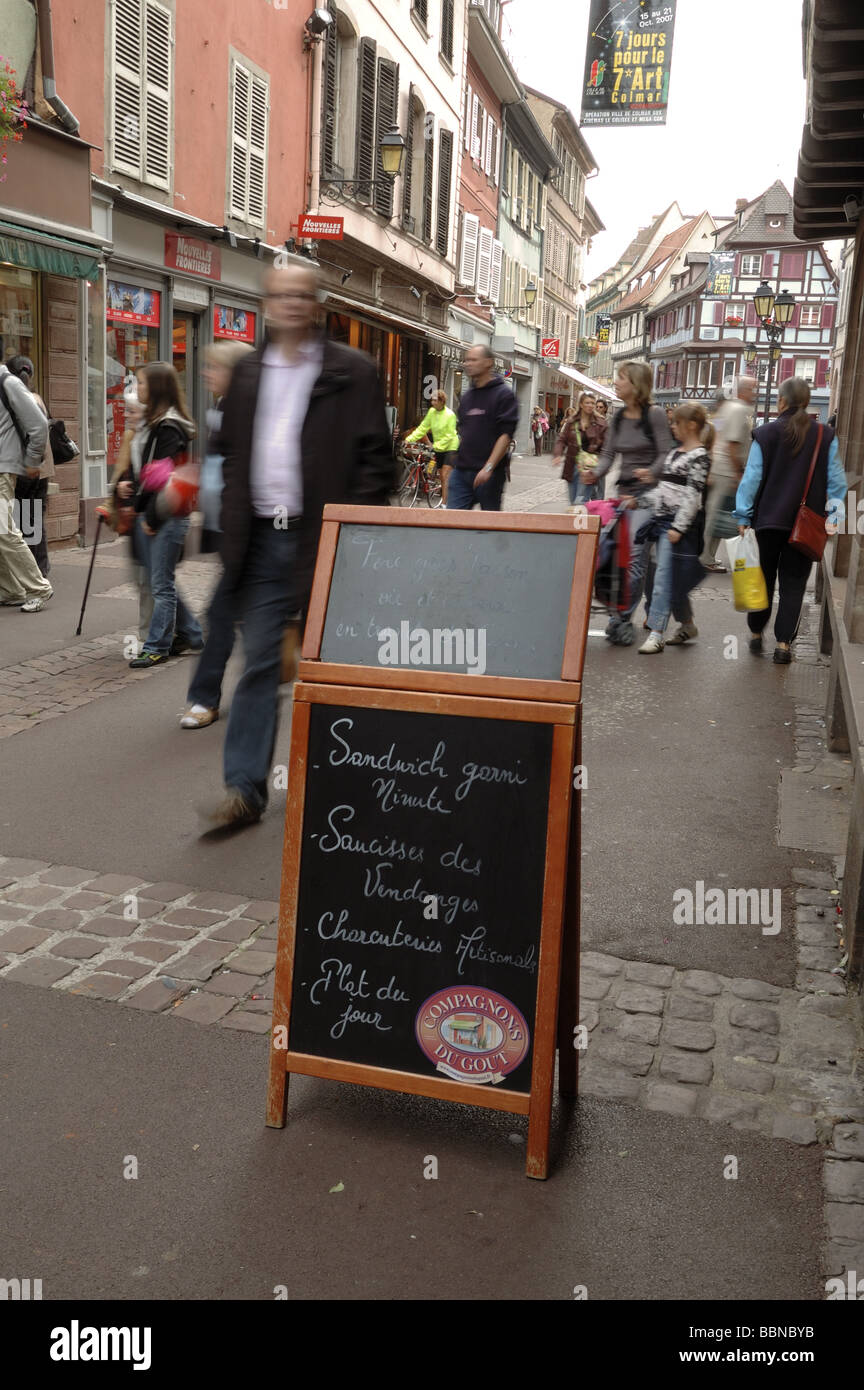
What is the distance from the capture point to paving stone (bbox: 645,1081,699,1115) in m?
3.19

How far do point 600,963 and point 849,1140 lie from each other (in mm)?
1089

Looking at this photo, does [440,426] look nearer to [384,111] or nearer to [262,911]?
[384,111]

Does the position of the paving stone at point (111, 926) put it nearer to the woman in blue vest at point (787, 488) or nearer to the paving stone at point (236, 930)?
the paving stone at point (236, 930)

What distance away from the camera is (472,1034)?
9.61 feet

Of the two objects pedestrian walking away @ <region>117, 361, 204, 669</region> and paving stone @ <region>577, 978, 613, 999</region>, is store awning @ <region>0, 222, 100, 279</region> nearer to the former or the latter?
pedestrian walking away @ <region>117, 361, 204, 669</region>

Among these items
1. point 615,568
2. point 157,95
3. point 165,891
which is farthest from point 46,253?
point 165,891

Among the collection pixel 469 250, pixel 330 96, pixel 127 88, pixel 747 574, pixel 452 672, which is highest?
pixel 330 96

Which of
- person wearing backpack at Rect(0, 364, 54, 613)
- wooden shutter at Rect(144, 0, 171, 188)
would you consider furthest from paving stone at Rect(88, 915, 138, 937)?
wooden shutter at Rect(144, 0, 171, 188)

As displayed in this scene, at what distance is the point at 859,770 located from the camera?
417cm

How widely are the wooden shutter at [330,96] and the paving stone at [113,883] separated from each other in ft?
57.4

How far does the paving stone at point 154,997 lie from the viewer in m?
3.60

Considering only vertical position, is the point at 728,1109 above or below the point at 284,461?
below

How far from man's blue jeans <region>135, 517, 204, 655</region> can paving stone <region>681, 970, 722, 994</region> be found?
459cm
